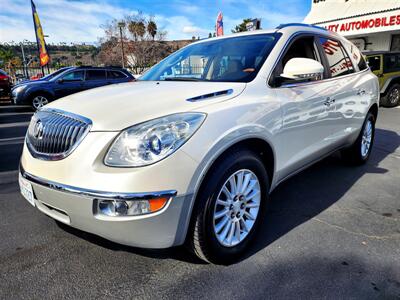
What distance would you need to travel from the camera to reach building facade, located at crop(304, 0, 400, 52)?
14.2 metres

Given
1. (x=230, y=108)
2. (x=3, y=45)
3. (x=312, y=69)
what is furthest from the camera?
(x=3, y=45)

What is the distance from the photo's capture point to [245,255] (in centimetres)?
235

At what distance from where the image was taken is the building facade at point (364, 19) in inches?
560

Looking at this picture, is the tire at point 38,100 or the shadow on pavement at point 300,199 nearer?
the shadow on pavement at point 300,199

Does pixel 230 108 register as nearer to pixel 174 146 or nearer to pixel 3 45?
pixel 174 146

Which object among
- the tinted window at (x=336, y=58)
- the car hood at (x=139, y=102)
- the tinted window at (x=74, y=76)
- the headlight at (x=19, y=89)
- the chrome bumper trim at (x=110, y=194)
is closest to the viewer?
the chrome bumper trim at (x=110, y=194)

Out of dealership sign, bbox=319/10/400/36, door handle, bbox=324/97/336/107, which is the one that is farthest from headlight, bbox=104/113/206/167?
dealership sign, bbox=319/10/400/36

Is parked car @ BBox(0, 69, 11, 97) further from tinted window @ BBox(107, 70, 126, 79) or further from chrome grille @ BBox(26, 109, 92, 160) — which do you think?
chrome grille @ BBox(26, 109, 92, 160)

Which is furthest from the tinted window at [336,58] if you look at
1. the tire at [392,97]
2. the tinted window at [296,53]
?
the tire at [392,97]

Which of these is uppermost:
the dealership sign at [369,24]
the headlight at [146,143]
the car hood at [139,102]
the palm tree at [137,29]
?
the palm tree at [137,29]

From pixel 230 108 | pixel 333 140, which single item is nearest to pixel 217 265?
pixel 230 108

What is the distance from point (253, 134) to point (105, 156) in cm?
104

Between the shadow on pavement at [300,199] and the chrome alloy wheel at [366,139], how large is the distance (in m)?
0.22

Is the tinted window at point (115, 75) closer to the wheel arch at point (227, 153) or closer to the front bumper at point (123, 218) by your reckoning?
the wheel arch at point (227, 153)
